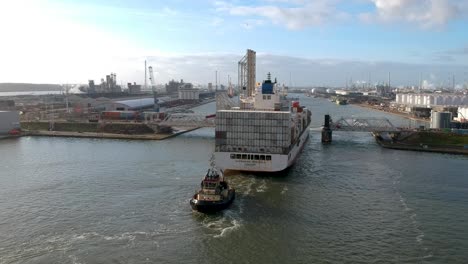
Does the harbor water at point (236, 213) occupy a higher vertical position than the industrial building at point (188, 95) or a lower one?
lower

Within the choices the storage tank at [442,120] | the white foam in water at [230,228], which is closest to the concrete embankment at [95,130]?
the white foam in water at [230,228]

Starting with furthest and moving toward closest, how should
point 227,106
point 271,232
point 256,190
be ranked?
point 227,106
point 256,190
point 271,232

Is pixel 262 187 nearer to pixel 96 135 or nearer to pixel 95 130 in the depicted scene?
pixel 96 135

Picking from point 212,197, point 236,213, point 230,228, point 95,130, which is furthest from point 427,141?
point 95,130

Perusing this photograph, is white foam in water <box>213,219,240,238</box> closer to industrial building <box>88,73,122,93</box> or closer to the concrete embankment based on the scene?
the concrete embankment

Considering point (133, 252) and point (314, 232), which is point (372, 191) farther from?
point (133, 252)

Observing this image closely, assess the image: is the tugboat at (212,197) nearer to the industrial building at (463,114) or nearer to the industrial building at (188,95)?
the industrial building at (463,114)

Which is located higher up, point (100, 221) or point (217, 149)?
point (217, 149)

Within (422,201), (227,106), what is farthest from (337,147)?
(422,201)

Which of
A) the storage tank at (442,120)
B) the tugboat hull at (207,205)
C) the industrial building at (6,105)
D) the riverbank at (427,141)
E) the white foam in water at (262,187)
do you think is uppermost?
the industrial building at (6,105)
